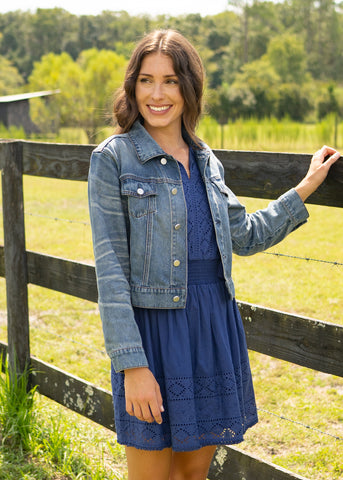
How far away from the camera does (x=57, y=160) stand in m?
2.80

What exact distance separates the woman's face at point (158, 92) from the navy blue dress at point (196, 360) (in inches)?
7.1

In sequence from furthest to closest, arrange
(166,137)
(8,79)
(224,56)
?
(8,79)
(224,56)
(166,137)

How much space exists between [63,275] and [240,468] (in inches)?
48.7

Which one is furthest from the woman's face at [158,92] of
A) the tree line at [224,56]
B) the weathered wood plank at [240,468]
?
the tree line at [224,56]

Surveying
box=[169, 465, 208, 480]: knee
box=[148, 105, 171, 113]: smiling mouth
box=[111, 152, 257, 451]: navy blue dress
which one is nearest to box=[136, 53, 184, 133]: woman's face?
box=[148, 105, 171, 113]: smiling mouth

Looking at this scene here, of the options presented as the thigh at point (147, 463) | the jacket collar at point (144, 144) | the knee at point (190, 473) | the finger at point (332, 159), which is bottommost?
the knee at point (190, 473)

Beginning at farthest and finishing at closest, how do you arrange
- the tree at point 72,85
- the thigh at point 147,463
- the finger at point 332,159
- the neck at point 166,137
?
the tree at point 72,85
the finger at point 332,159
the neck at point 166,137
the thigh at point 147,463

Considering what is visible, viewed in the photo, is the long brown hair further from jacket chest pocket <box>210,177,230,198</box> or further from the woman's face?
jacket chest pocket <box>210,177,230,198</box>

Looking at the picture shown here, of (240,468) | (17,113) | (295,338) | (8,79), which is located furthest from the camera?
(8,79)

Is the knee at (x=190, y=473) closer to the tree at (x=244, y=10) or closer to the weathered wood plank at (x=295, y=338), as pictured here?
the weathered wood plank at (x=295, y=338)

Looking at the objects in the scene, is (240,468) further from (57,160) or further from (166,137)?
(57,160)

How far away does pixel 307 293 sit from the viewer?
5.43 m

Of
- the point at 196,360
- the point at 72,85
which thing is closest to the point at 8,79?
the point at 72,85

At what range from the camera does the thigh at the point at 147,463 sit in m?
1.65
